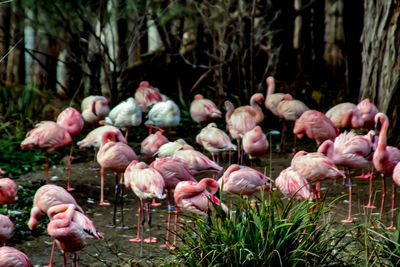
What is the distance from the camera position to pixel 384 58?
979cm

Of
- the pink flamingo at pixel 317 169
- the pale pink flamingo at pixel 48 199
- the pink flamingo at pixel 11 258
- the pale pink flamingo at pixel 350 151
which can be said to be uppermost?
the pale pink flamingo at pixel 350 151

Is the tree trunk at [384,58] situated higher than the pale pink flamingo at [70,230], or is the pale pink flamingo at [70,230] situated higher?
the tree trunk at [384,58]

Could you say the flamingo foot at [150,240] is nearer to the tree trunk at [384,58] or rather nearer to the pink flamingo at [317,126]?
the pink flamingo at [317,126]

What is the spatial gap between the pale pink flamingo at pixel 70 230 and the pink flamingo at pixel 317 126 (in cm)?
429

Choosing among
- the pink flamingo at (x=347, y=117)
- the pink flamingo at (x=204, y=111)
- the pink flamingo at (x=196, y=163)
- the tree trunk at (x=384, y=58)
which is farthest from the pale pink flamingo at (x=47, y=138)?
the tree trunk at (x=384, y=58)

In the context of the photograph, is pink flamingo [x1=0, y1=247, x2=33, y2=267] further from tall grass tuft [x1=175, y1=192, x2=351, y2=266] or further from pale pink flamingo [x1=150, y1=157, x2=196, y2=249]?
pale pink flamingo [x1=150, y1=157, x2=196, y2=249]

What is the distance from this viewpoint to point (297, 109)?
10.1 m

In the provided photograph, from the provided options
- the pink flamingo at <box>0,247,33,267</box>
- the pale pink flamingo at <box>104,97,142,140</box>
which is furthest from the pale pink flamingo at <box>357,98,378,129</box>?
the pink flamingo at <box>0,247,33,267</box>

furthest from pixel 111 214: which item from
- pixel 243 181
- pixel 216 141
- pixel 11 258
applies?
pixel 11 258

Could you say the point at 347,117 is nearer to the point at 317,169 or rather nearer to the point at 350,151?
the point at 350,151

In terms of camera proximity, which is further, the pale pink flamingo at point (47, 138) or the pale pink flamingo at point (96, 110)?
the pale pink flamingo at point (96, 110)

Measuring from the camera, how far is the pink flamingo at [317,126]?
9.04 metres

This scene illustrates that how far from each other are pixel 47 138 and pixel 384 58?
4.88 metres

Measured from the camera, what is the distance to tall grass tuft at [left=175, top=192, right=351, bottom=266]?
180 inches
